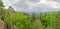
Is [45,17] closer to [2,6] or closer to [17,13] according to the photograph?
[17,13]

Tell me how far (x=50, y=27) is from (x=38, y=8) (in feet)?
0.50

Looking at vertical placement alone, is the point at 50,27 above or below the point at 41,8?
below

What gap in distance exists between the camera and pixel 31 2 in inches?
48.5

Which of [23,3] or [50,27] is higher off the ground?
[23,3]

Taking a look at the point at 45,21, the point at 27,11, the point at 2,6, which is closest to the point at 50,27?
the point at 45,21

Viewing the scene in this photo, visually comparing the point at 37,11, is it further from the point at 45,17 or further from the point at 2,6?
the point at 2,6

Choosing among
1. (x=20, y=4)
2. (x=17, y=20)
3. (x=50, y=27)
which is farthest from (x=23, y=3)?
(x=50, y=27)

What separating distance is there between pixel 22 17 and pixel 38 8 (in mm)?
125

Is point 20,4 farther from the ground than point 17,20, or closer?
farther from the ground

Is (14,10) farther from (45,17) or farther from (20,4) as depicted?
(45,17)

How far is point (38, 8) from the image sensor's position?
1.22 meters

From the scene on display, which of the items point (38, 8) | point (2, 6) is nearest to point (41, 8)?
point (38, 8)

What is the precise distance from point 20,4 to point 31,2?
0.08 metres

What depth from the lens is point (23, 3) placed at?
1.23m
